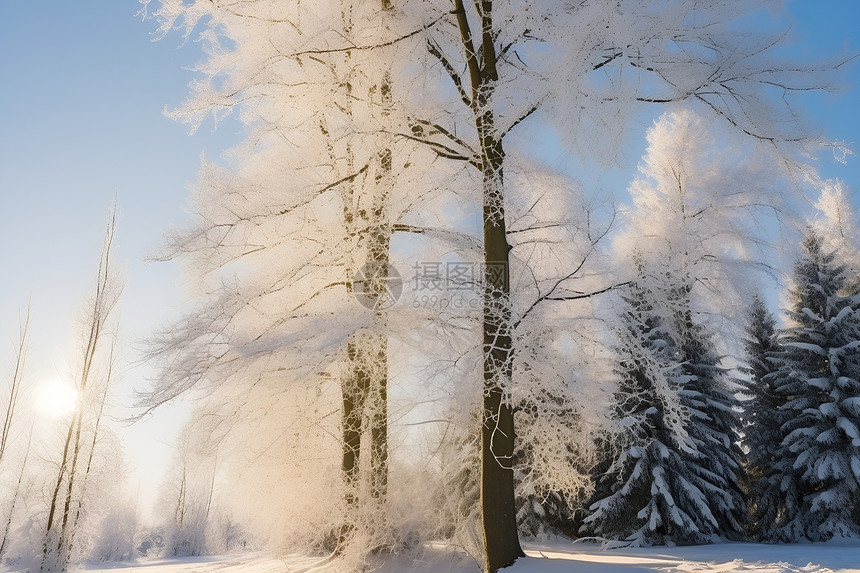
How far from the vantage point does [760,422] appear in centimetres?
1734

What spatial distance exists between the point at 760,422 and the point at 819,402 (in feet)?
6.32

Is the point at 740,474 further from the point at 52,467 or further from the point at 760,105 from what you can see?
the point at 52,467

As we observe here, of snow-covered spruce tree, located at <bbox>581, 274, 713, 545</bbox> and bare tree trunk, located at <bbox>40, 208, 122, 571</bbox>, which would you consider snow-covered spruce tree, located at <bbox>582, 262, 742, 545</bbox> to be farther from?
bare tree trunk, located at <bbox>40, 208, 122, 571</bbox>

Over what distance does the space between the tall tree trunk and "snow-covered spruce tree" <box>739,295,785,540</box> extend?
1206 cm

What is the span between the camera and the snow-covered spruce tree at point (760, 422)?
16.2 m

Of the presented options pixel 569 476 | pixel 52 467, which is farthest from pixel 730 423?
pixel 52 467

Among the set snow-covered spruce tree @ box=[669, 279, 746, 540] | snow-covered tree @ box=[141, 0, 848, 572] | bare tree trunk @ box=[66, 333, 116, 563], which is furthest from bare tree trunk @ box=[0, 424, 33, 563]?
snow-covered spruce tree @ box=[669, 279, 746, 540]

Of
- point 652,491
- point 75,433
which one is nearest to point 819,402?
point 652,491

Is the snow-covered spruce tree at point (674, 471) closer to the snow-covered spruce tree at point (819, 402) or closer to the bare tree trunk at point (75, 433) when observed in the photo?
the snow-covered spruce tree at point (819, 402)

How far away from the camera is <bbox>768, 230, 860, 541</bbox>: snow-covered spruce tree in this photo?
48.0 feet

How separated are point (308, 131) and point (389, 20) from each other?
2123mm

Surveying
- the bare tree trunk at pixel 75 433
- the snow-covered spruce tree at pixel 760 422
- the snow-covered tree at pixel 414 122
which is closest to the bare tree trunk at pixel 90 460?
the bare tree trunk at pixel 75 433

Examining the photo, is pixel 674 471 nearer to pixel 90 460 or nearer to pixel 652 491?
pixel 652 491

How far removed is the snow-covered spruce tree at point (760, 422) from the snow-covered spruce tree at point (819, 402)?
1.05 feet
